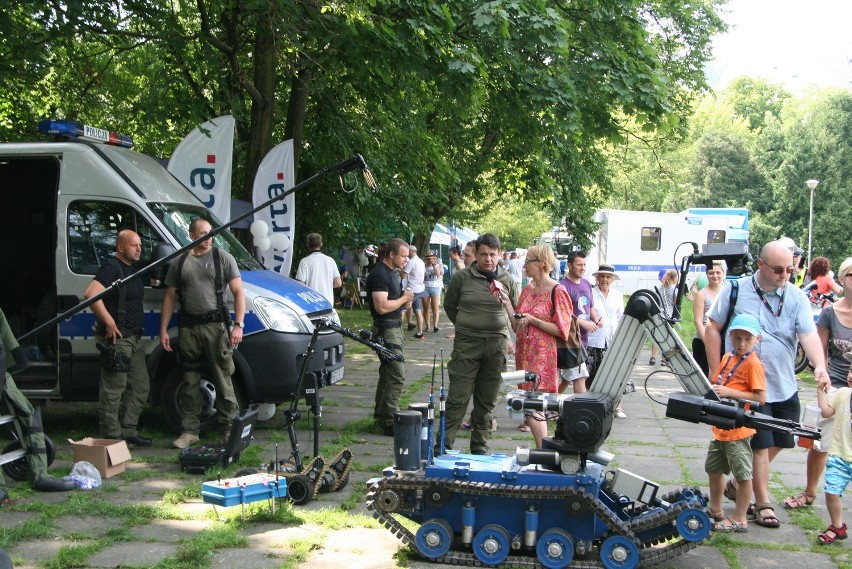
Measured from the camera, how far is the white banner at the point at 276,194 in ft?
38.5

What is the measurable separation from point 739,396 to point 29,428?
17.4 ft

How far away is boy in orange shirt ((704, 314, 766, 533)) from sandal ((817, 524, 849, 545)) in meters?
0.47

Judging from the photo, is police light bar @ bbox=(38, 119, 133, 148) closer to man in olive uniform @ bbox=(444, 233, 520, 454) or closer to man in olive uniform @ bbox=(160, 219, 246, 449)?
man in olive uniform @ bbox=(160, 219, 246, 449)

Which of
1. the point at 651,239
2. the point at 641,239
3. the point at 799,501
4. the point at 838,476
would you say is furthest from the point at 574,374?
the point at 651,239

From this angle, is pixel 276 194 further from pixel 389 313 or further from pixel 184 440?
pixel 184 440

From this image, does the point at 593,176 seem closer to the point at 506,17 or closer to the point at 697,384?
the point at 506,17

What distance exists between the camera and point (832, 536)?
5715 mm

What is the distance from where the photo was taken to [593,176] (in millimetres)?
24516

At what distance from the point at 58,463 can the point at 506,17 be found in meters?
6.54

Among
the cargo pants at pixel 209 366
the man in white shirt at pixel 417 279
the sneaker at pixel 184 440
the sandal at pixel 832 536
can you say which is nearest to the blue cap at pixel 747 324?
the sandal at pixel 832 536

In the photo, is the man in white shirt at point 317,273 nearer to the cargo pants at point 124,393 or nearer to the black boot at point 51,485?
the cargo pants at point 124,393

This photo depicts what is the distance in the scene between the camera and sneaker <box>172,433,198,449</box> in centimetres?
805

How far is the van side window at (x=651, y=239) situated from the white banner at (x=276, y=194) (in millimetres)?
26307

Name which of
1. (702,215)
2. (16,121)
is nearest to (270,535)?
(16,121)
